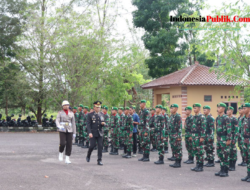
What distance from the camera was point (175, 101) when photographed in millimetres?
26266

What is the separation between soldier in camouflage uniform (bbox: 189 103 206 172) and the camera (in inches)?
358

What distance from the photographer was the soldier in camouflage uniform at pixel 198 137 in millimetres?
9086

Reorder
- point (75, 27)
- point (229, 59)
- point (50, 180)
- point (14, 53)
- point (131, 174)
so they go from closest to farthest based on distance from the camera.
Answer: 1. point (50, 180)
2. point (131, 174)
3. point (229, 59)
4. point (75, 27)
5. point (14, 53)

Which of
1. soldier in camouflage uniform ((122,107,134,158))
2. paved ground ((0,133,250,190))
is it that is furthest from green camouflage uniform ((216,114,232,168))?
soldier in camouflage uniform ((122,107,134,158))

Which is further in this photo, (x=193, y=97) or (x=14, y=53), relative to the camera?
(x=14, y=53)

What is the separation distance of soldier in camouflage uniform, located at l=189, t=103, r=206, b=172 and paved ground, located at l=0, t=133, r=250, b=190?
0.33 m

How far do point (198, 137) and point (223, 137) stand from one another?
0.91 metres

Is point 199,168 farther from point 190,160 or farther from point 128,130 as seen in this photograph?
point 128,130

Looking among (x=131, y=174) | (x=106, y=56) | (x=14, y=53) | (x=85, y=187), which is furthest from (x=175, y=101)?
(x=85, y=187)

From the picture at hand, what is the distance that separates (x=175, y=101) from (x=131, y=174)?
1841 cm

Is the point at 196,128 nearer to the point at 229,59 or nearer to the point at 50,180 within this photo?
the point at 50,180

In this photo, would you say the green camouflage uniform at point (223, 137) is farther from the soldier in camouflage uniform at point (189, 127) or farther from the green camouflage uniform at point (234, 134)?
the soldier in camouflage uniform at point (189, 127)

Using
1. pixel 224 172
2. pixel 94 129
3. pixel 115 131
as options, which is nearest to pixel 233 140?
pixel 224 172

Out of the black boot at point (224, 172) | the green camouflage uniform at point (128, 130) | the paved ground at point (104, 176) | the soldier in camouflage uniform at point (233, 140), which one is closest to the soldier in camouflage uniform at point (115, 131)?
the green camouflage uniform at point (128, 130)
